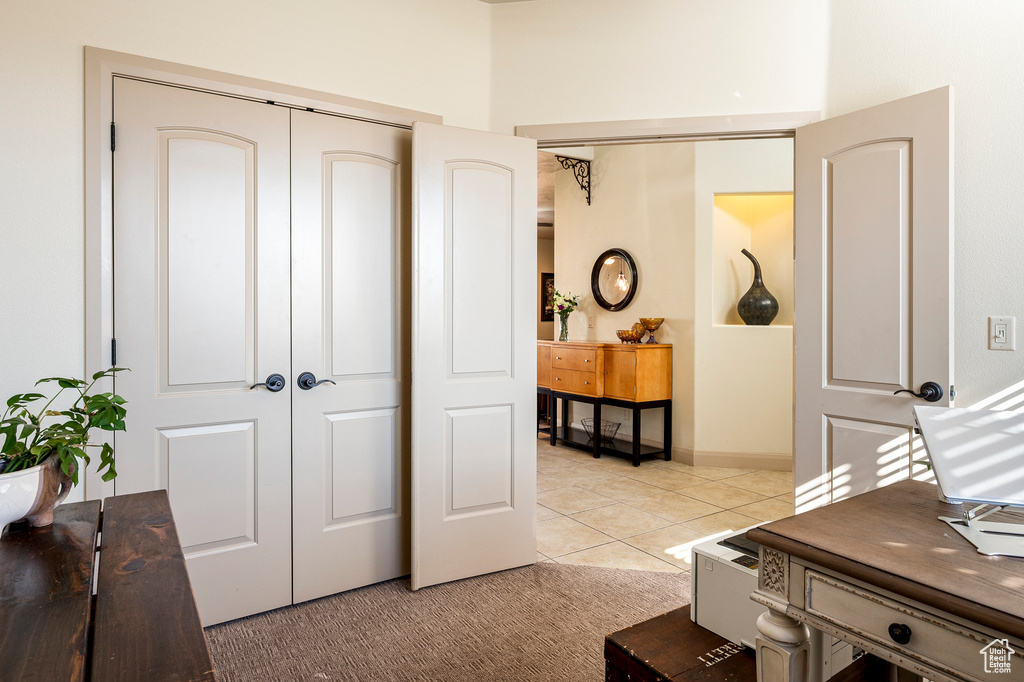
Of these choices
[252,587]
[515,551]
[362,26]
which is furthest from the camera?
[515,551]

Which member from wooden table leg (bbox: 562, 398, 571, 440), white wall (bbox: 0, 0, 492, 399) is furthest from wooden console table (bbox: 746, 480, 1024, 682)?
wooden table leg (bbox: 562, 398, 571, 440)

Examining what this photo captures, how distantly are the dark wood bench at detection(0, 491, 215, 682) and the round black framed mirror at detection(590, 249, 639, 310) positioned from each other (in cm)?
482

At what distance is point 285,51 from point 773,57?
214 centimetres

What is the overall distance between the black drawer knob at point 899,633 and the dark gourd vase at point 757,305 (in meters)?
4.38

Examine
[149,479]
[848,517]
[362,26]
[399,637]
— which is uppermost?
[362,26]

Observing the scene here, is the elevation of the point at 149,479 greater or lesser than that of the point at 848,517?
lesser

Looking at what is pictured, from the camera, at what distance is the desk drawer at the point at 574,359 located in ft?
18.0

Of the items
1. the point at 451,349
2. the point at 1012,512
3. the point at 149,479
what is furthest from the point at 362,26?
the point at 1012,512

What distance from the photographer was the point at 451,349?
2.76 metres

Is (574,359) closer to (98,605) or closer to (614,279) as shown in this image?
(614,279)

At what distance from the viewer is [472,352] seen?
2.81 metres

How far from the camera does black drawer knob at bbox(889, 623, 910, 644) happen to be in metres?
0.98

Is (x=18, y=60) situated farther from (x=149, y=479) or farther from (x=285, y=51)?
(x=149, y=479)

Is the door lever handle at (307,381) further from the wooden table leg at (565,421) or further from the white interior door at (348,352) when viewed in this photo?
the wooden table leg at (565,421)
